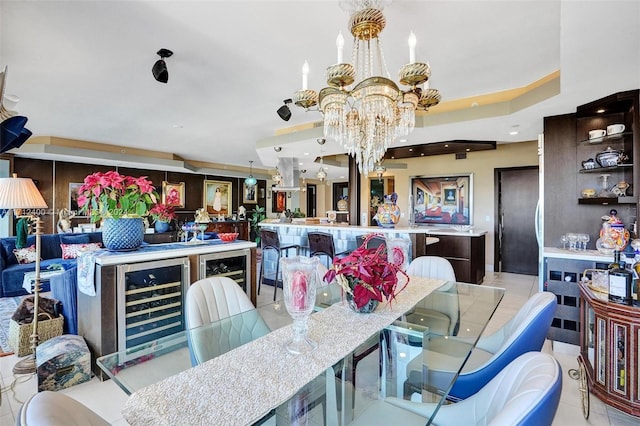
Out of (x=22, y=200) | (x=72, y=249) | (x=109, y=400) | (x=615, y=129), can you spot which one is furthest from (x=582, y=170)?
(x=72, y=249)

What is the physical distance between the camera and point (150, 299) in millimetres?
2576

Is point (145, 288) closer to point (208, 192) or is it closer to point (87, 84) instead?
point (87, 84)

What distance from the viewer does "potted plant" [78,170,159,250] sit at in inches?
94.0

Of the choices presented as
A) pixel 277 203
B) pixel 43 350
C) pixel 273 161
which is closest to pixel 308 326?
pixel 43 350

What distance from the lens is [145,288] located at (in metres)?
2.54

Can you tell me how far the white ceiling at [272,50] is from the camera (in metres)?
2.10

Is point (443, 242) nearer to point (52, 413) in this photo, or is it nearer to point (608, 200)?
point (608, 200)

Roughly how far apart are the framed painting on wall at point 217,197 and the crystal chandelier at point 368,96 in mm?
7923

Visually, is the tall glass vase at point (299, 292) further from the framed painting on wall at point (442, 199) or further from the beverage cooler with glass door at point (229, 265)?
the framed painting on wall at point (442, 199)

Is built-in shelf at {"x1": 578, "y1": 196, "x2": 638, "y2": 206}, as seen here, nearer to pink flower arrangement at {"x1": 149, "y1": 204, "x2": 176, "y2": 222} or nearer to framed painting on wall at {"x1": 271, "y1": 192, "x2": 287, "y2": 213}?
pink flower arrangement at {"x1": 149, "y1": 204, "x2": 176, "y2": 222}

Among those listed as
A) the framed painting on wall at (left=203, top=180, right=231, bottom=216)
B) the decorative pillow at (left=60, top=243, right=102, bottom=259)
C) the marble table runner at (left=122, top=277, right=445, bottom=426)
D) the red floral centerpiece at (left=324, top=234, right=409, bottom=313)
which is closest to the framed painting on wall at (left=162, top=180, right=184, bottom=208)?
the framed painting on wall at (left=203, top=180, right=231, bottom=216)

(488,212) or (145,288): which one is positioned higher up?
(488,212)

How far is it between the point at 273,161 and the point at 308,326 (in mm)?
6022

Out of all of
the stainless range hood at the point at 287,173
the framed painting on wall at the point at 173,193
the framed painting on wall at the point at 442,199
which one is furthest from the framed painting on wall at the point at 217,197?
the framed painting on wall at the point at 442,199
